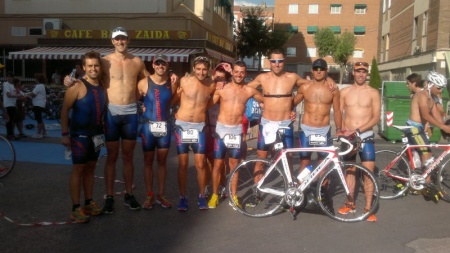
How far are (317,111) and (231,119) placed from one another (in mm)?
1116

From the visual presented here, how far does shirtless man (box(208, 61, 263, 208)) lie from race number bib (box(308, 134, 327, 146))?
91cm

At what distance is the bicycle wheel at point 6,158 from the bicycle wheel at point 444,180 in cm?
635

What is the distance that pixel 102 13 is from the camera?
974 inches

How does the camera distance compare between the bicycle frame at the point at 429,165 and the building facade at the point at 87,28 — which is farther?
the building facade at the point at 87,28

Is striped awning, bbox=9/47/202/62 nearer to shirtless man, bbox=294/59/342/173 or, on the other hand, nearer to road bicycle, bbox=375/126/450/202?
road bicycle, bbox=375/126/450/202

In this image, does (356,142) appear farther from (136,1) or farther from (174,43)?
(136,1)

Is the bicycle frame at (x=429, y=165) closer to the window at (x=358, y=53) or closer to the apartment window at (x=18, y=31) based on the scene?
the apartment window at (x=18, y=31)

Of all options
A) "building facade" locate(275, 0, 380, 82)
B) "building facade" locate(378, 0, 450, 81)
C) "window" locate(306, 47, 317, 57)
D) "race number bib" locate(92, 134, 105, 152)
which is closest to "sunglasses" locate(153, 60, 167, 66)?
"race number bib" locate(92, 134, 105, 152)

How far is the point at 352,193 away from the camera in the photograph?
5.83m

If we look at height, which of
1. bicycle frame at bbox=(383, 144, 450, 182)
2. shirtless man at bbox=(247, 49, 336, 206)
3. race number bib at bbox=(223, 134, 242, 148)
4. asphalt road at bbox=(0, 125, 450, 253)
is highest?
shirtless man at bbox=(247, 49, 336, 206)

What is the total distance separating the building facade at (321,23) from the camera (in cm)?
6200

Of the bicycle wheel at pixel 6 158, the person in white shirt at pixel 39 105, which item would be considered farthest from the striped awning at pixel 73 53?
the bicycle wheel at pixel 6 158

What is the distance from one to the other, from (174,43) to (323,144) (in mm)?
17018

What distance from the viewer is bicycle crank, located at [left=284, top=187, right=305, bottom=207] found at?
561 centimetres
